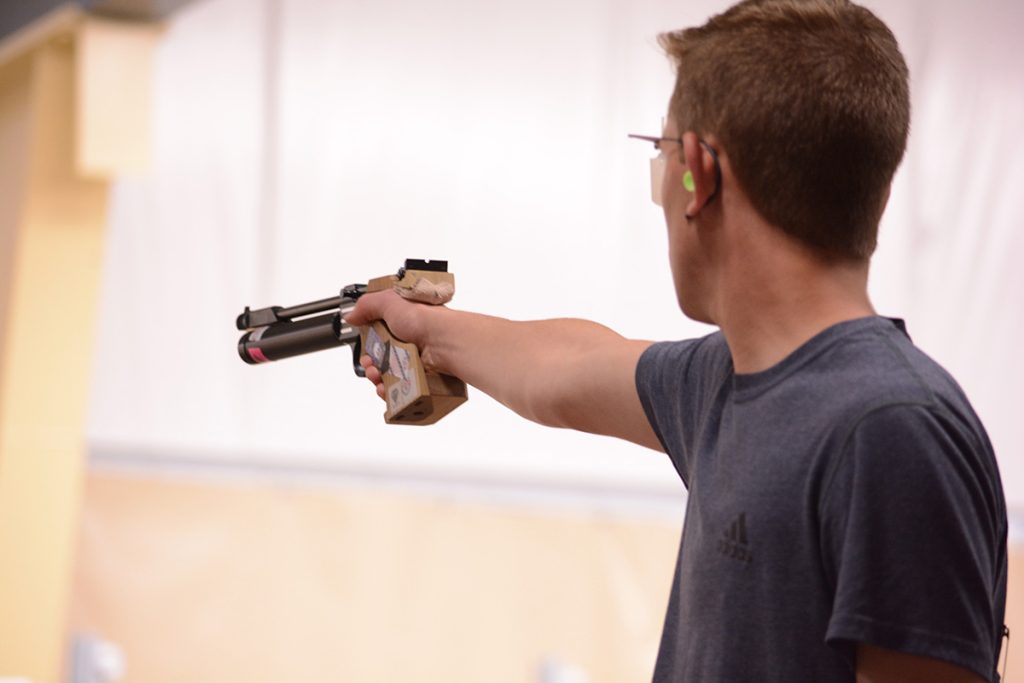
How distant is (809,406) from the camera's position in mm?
898

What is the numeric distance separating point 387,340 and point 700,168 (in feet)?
1.92

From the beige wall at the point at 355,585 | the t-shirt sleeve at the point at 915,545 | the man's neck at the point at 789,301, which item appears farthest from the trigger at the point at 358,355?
the beige wall at the point at 355,585

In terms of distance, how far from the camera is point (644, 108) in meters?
3.70

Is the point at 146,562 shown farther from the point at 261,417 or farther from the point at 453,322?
the point at 453,322

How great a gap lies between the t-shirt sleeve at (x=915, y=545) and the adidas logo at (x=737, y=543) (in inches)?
3.4

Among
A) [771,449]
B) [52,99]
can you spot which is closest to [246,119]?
[52,99]

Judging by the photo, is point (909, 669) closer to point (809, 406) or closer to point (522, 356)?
point (809, 406)

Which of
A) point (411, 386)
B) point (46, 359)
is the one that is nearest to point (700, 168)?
point (411, 386)

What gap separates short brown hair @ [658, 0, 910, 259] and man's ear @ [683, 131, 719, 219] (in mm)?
16

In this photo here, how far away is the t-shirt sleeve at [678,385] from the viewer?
109 cm

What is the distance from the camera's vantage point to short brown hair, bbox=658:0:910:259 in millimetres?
921

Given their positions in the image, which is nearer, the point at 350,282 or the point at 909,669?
the point at 909,669

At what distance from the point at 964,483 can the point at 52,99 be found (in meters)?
3.15

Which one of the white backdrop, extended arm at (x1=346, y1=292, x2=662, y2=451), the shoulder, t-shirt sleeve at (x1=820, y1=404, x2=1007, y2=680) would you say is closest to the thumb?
extended arm at (x1=346, y1=292, x2=662, y2=451)
